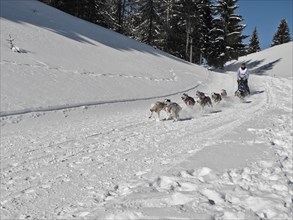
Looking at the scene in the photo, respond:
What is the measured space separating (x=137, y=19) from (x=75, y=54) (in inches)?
1060

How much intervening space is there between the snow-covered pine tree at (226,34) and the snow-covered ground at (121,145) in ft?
75.6

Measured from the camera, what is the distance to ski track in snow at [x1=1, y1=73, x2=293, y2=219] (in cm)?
464

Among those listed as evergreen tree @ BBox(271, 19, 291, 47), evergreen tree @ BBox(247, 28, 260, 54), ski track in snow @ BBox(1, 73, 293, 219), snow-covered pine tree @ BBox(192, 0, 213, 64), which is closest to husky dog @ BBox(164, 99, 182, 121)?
ski track in snow @ BBox(1, 73, 293, 219)

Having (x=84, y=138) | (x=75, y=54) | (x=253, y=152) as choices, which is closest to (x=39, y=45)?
(x=75, y=54)

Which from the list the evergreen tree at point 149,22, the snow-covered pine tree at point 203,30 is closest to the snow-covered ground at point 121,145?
the evergreen tree at point 149,22

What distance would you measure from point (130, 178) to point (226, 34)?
1538 inches

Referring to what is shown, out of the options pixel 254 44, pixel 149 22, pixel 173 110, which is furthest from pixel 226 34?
pixel 254 44

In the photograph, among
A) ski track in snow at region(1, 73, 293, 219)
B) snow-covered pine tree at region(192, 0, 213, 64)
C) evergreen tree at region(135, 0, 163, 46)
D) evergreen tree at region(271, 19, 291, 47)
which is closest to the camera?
ski track in snow at region(1, 73, 293, 219)

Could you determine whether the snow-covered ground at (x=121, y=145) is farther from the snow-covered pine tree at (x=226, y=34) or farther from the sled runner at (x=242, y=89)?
the snow-covered pine tree at (x=226, y=34)

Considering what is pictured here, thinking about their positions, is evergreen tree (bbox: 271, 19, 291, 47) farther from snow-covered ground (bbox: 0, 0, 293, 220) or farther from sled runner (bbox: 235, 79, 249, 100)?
sled runner (bbox: 235, 79, 249, 100)

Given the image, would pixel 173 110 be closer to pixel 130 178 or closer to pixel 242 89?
pixel 130 178

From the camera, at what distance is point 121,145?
8000 mm

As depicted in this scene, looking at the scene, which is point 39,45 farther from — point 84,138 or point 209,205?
point 209,205

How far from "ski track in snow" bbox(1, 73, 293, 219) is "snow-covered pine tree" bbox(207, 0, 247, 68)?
3397 cm
